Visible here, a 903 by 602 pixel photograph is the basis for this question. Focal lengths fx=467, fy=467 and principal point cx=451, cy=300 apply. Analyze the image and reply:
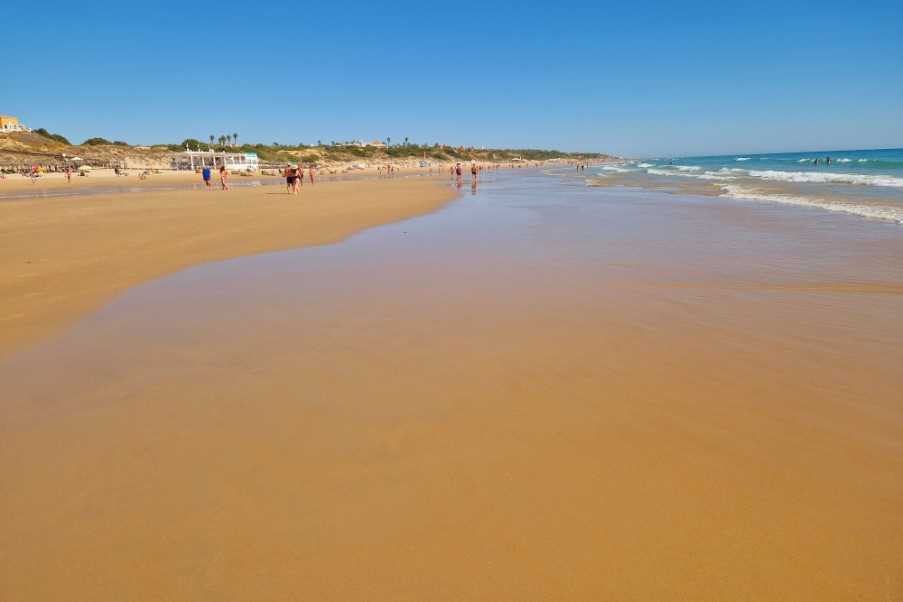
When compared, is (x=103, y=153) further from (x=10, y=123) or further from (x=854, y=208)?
(x=854, y=208)

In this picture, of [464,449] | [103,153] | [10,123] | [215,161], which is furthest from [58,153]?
[464,449]

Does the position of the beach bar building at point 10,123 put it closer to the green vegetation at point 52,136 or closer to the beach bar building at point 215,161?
the green vegetation at point 52,136

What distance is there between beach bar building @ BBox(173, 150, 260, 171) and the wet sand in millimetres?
64531

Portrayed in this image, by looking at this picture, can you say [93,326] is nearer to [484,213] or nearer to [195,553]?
[195,553]

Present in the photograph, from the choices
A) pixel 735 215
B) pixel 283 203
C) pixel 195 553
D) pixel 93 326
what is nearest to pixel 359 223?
pixel 283 203

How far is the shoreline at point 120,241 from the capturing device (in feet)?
19.5

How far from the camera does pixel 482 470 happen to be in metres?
2.62

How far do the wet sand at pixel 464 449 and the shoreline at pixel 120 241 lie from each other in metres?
0.95

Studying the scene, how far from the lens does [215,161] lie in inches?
2525

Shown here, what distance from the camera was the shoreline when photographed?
5945mm

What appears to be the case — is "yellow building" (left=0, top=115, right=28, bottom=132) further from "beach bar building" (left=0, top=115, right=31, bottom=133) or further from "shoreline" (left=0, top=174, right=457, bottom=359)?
"shoreline" (left=0, top=174, right=457, bottom=359)

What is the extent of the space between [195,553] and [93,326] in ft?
13.9

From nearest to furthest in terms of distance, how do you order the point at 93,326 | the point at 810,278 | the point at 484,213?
the point at 93,326 < the point at 810,278 < the point at 484,213

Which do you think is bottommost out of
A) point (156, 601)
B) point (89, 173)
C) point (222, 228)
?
point (156, 601)
